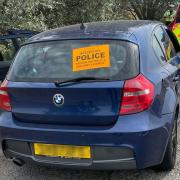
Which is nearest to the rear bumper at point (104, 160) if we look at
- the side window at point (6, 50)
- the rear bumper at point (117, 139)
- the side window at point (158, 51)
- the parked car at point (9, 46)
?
the rear bumper at point (117, 139)

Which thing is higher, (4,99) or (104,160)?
(4,99)

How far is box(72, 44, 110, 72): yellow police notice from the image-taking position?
412 centimetres

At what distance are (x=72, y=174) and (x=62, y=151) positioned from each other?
2.61 ft

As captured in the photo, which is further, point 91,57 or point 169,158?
point 169,158

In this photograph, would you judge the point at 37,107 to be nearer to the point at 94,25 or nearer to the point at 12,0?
the point at 94,25

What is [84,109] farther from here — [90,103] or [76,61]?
[76,61]

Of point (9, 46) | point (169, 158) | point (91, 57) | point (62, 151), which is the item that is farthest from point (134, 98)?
point (9, 46)

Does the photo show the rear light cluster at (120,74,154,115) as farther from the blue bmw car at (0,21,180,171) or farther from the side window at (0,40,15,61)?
the side window at (0,40,15,61)

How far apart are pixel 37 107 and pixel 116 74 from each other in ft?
2.66

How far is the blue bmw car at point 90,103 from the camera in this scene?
3.93m

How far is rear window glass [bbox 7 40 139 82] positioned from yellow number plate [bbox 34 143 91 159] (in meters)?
0.61

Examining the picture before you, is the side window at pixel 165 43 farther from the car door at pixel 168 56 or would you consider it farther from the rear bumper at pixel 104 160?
the rear bumper at pixel 104 160

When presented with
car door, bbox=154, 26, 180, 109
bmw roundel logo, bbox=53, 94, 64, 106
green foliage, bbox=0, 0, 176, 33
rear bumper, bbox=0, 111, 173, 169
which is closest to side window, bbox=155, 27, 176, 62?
car door, bbox=154, 26, 180, 109

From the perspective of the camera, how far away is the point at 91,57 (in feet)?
13.7
